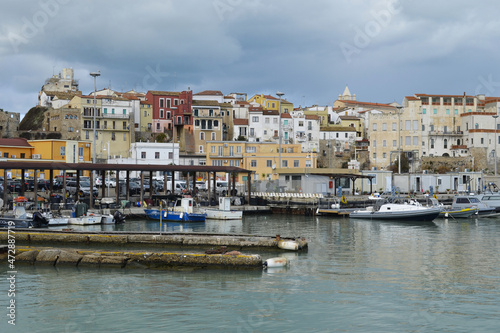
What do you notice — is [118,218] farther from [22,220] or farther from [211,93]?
[211,93]

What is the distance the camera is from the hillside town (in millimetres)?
91562

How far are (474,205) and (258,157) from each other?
105 feet

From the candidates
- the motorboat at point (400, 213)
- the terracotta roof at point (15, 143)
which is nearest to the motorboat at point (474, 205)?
the motorboat at point (400, 213)

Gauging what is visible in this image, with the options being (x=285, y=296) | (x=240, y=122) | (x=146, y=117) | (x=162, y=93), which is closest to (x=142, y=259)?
(x=285, y=296)

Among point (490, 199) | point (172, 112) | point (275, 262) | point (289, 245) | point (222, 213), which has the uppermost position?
point (172, 112)

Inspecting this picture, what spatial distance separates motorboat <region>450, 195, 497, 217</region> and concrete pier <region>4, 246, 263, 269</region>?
36837 mm

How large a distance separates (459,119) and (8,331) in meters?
103

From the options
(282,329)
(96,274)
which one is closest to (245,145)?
(96,274)

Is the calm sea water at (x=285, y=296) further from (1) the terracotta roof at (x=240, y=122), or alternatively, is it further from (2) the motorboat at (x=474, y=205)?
(1) the terracotta roof at (x=240, y=122)

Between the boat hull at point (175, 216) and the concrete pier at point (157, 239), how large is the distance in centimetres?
1401

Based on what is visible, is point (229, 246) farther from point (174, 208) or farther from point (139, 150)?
point (139, 150)

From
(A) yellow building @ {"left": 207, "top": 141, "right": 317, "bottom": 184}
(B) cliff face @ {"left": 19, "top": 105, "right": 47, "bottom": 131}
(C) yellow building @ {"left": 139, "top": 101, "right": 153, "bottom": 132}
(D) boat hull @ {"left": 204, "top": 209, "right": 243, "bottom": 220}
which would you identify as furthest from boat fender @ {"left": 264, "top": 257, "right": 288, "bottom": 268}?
(B) cliff face @ {"left": 19, "top": 105, "right": 47, "bottom": 131}

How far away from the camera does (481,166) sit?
101500 mm

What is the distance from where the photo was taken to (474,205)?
183 ft
